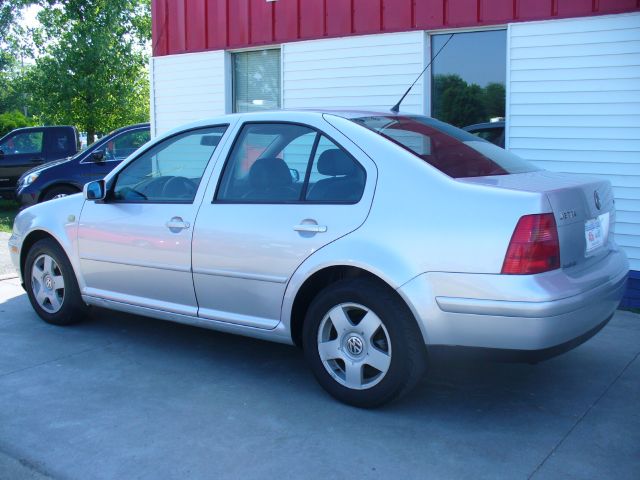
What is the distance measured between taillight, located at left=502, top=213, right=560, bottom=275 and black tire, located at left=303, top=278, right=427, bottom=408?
612 mm

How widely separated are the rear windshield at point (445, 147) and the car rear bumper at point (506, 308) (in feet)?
2.13

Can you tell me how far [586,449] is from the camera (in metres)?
3.58

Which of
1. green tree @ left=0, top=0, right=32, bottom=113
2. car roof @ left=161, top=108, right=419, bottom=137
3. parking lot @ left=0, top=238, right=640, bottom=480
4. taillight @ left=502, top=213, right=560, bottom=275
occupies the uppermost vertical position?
green tree @ left=0, top=0, right=32, bottom=113

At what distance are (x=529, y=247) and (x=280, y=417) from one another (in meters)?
1.61

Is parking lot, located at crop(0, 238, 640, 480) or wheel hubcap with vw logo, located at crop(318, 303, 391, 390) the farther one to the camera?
wheel hubcap with vw logo, located at crop(318, 303, 391, 390)

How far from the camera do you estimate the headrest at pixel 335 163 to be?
4105 millimetres

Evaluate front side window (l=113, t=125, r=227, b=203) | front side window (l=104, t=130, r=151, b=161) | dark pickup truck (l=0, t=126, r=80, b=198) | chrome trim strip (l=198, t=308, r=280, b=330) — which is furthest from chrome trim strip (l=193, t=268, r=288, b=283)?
dark pickup truck (l=0, t=126, r=80, b=198)

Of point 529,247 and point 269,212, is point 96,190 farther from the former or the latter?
point 529,247

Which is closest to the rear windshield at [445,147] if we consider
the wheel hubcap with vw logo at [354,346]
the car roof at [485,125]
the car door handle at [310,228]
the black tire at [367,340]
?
the car door handle at [310,228]

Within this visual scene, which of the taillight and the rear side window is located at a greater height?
the rear side window

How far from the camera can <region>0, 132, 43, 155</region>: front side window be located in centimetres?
1494

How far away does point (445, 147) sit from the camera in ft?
14.0

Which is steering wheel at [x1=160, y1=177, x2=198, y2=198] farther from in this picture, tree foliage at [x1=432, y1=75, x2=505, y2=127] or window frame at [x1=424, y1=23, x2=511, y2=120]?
tree foliage at [x1=432, y1=75, x2=505, y2=127]

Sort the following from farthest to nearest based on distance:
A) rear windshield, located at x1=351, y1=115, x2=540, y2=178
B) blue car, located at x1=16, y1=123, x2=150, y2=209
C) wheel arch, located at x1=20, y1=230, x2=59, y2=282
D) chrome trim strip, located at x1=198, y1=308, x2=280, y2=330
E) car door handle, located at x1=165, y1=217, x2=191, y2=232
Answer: blue car, located at x1=16, y1=123, x2=150, y2=209, wheel arch, located at x1=20, y1=230, x2=59, y2=282, car door handle, located at x1=165, y1=217, x2=191, y2=232, chrome trim strip, located at x1=198, y1=308, x2=280, y2=330, rear windshield, located at x1=351, y1=115, x2=540, y2=178
